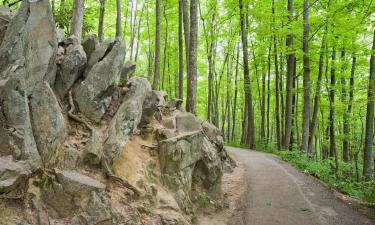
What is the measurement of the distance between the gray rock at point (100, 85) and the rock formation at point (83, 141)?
2cm

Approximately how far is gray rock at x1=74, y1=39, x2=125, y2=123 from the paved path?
477cm

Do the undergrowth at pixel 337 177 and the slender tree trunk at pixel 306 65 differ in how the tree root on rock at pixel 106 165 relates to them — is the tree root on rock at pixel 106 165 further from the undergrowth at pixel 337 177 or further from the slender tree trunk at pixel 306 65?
the slender tree trunk at pixel 306 65

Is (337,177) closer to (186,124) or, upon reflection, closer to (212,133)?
(212,133)

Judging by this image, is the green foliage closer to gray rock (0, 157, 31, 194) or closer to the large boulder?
gray rock (0, 157, 31, 194)

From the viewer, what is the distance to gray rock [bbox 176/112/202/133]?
30.3 ft

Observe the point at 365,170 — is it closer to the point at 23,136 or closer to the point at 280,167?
the point at 280,167

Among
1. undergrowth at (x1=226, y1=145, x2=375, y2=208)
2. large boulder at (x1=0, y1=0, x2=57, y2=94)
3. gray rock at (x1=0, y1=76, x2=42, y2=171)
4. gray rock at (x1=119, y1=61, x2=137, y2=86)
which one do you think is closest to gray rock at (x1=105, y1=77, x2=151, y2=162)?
gray rock at (x1=119, y1=61, x2=137, y2=86)

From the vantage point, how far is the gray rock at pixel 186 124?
9.24 m

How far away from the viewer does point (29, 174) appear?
16.9ft

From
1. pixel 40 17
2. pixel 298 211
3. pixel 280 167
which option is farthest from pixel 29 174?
pixel 280 167

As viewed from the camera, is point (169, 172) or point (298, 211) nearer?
point (169, 172)

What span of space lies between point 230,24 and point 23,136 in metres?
25.2

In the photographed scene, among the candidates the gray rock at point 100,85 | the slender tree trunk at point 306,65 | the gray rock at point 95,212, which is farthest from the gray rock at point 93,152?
the slender tree trunk at point 306,65

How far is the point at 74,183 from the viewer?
5555mm
